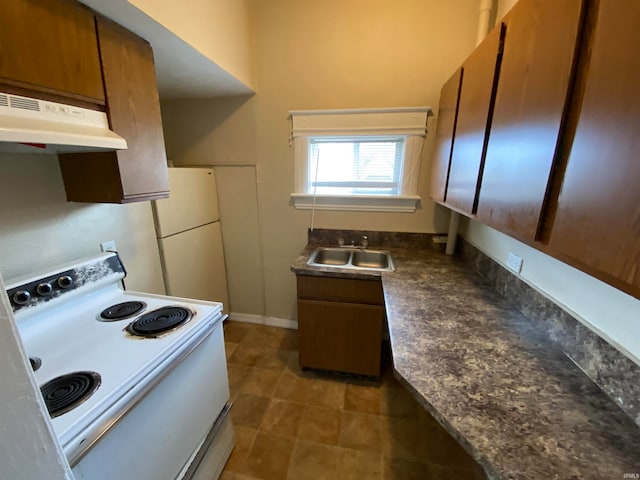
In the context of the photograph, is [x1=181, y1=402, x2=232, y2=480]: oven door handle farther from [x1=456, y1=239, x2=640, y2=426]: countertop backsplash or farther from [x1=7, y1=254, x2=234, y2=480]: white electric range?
[x1=456, y1=239, x2=640, y2=426]: countertop backsplash

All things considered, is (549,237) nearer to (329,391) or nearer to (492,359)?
(492,359)

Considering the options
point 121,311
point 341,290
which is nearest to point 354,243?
point 341,290

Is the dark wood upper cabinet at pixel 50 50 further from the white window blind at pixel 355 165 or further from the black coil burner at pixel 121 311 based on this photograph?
the white window blind at pixel 355 165

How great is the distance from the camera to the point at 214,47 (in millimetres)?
1607

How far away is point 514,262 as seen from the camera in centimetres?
138

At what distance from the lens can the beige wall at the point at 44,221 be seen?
1.14 metres

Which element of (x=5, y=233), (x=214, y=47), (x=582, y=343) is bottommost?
(x=582, y=343)

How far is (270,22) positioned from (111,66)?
1.40m

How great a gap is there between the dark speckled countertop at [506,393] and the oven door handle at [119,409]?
849 millimetres

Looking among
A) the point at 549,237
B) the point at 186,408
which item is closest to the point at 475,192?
the point at 549,237

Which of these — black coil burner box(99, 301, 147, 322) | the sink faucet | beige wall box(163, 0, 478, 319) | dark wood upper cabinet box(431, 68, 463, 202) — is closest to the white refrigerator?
beige wall box(163, 0, 478, 319)

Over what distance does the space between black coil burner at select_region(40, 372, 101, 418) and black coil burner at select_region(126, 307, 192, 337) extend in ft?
0.78

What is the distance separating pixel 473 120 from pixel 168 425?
185cm

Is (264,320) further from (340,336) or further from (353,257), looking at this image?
→ (353,257)
